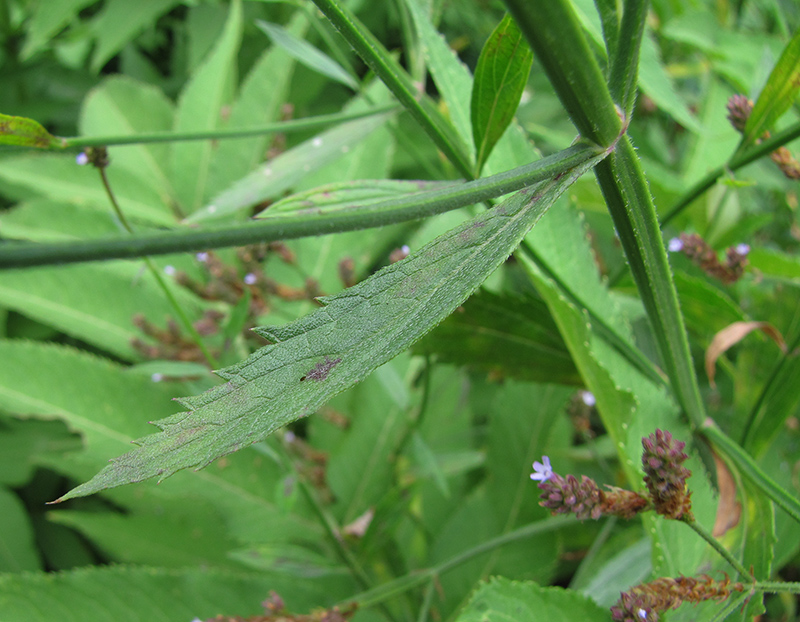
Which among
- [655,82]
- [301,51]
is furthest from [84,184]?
[655,82]

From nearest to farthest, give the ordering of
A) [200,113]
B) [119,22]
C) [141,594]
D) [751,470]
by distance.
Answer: [751,470]
[141,594]
[200,113]
[119,22]

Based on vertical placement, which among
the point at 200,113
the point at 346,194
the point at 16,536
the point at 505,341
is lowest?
the point at 16,536

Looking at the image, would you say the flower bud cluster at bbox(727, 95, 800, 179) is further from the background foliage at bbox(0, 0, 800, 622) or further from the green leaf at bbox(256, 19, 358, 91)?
the green leaf at bbox(256, 19, 358, 91)

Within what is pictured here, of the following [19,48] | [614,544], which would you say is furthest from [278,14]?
[614,544]

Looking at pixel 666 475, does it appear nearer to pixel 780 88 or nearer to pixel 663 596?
pixel 663 596

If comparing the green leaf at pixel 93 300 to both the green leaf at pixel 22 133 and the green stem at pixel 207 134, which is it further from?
the green leaf at pixel 22 133

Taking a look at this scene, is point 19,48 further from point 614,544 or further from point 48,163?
point 614,544

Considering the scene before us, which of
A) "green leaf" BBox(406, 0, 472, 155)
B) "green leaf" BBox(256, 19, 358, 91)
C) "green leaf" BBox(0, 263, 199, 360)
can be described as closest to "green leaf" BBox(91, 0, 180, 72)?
"green leaf" BBox(0, 263, 199, 360)
